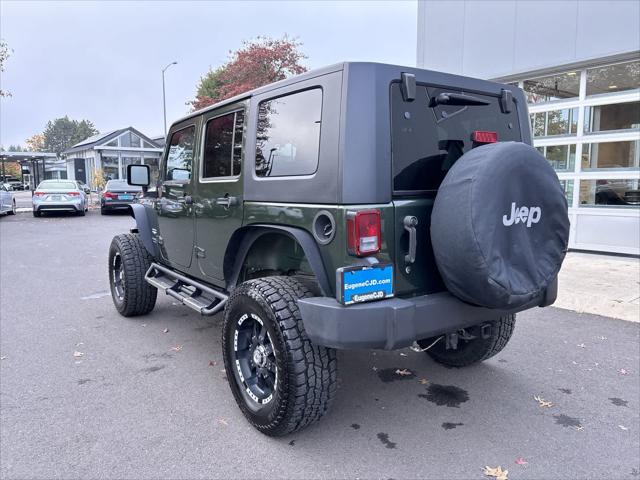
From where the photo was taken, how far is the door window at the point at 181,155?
4.28 m

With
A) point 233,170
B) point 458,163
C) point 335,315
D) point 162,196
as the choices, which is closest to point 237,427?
point 335,315

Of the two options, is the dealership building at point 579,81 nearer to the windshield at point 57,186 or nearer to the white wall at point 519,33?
the white wall at point 519,33

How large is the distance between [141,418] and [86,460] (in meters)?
0.49

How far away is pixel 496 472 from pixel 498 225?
4.36ft

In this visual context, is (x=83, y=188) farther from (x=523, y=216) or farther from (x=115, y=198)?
A: (x=523, y=216)

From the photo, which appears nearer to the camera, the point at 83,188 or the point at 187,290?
the point at 187,290

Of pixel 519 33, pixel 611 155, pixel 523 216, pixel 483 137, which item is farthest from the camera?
pixel 519 33

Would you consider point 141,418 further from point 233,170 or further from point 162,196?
point 162,196

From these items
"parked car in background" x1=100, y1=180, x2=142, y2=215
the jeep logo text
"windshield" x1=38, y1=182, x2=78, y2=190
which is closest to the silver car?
"windshield" x1=38, y1=182, x2=78, y2=190

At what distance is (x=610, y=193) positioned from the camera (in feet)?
29.2

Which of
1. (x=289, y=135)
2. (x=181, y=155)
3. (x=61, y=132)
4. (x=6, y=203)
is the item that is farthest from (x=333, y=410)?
(x=61, y=132)

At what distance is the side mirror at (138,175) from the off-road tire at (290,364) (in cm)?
282

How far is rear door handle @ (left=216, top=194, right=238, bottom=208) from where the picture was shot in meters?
3.38

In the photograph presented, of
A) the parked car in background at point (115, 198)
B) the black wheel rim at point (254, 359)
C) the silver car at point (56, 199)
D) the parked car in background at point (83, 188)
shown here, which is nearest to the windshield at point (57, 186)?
the silver car at point (56, 199)
